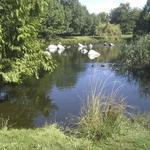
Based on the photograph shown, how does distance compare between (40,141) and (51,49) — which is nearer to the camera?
(40,141)

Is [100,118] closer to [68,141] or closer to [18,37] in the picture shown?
[68,141]

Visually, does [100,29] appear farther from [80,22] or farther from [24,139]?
[24,139]

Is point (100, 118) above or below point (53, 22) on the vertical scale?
below

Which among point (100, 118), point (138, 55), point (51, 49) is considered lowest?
point (51, 49)

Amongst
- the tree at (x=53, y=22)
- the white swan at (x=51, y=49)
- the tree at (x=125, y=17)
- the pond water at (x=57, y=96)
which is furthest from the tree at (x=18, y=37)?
the tree at (x=125, y=17)

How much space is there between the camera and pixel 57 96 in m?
24.6

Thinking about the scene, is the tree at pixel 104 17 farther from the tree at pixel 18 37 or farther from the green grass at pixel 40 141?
the green grass at pixel 40 141

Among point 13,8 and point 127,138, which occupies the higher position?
point 13,8

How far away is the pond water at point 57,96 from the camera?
18.7 metres

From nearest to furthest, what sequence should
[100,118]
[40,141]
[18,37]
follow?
[40,141] → [100,118] → [18,37]

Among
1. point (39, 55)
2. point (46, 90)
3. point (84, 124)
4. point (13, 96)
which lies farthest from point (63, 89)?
point (84, 124)

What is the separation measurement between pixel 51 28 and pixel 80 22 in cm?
2303

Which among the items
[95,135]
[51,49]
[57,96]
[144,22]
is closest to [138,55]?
[57,96]

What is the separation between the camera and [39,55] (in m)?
20.8
